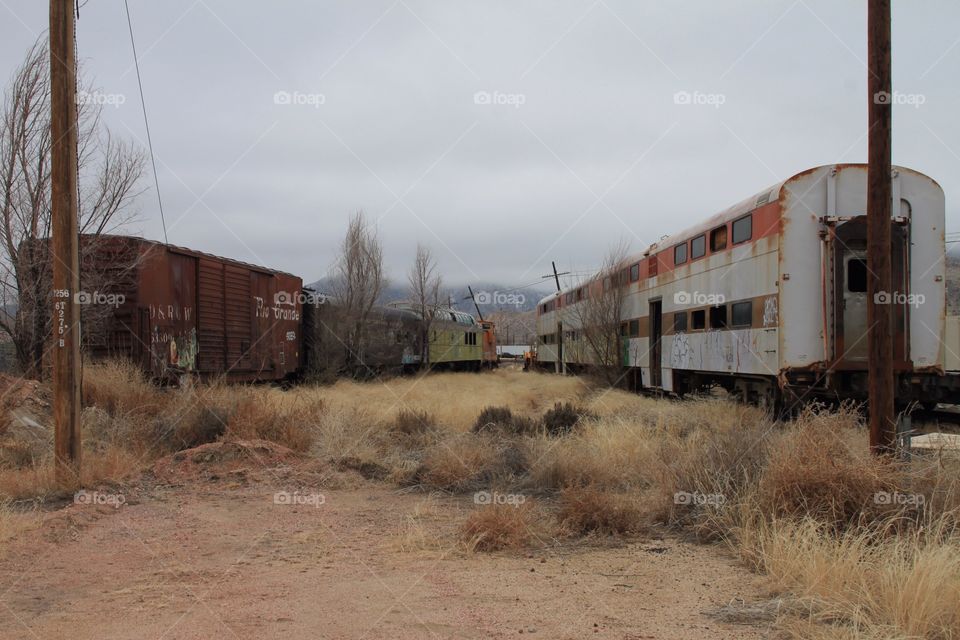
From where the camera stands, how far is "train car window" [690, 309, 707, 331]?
1497cm

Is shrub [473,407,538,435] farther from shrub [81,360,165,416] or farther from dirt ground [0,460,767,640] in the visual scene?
shrub [81,360,165,416]

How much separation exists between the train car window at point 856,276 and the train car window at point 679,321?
187 inches

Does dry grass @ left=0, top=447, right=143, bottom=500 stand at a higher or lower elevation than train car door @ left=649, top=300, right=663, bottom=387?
lower

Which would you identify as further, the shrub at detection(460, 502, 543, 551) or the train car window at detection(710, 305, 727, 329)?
the train car window at detection(710, 305, 727, 329)

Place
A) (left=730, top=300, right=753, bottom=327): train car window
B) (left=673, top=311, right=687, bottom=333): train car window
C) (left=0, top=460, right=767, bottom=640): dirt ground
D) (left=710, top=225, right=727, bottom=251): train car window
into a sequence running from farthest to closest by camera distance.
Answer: (left=673, top=311, right=687, bottom=333): train car window → (left=710, top=225, right=727, bottom=251): train car window → (left=730, top=300, right=753, bottom=327): train car window → (left=0, top=460, right=767, bottom=640): dirt ground

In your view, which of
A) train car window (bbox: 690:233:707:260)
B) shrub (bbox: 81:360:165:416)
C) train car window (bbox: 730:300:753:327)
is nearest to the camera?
shrub (bbox: 81:360:165:416)

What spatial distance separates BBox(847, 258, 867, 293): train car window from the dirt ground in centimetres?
722

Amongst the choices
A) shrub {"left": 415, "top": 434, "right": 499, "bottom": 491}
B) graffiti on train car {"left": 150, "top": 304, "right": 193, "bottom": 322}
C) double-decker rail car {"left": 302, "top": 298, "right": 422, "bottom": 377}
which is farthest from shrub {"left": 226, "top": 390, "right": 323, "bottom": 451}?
double-decker rail car {"left": 302, "top": 298, "right": 422, "bottom": 377}

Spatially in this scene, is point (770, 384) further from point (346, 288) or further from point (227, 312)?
point (346, 288)

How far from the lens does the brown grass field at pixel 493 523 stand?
13.6 feet

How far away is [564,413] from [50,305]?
358 inches

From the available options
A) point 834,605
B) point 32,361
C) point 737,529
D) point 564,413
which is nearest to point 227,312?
point 32,361

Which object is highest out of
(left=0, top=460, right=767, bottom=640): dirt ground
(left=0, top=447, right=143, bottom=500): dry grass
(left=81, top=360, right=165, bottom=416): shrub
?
(left=81, top=360, right=165, bottom=416): shrub

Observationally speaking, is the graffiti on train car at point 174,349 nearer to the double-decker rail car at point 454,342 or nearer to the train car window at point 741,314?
A: the train car window at point 741,314
